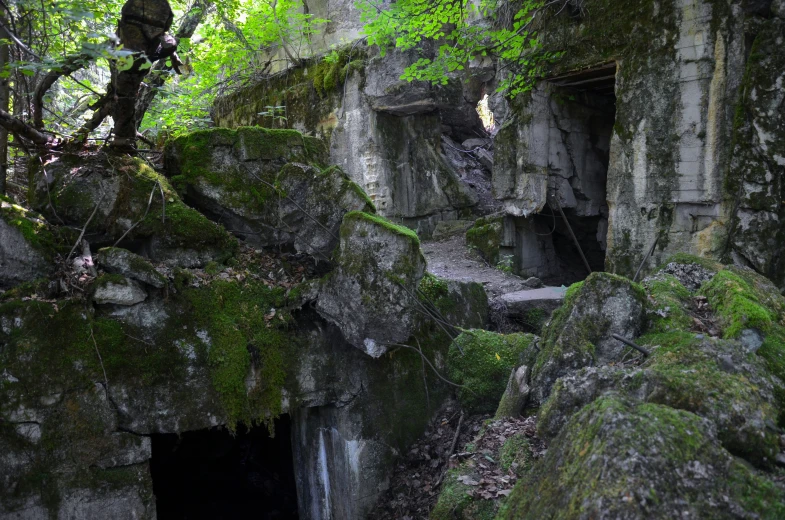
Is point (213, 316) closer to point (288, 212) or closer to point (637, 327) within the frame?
point (288, 212)

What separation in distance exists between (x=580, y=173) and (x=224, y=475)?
7.04 metres

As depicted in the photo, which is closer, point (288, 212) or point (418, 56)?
point (288, 212)

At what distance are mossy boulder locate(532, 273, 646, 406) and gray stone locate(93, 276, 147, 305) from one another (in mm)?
3264

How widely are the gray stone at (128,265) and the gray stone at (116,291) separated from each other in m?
0.08

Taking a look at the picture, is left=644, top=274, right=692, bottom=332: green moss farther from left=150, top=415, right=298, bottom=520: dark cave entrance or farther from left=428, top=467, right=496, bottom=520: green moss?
left=150, top=415, right=298, bottom=520: dark cave entrance

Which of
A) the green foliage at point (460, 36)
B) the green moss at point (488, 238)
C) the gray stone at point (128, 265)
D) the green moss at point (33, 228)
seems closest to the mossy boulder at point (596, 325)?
the gray stone at point (128, 265)

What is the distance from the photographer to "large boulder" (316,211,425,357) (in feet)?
17.6

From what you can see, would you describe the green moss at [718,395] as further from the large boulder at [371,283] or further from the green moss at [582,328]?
the large boulder at [371,283]

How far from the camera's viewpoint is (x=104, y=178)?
17.6 ft

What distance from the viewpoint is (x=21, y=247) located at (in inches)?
188

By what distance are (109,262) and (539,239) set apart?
7101mm

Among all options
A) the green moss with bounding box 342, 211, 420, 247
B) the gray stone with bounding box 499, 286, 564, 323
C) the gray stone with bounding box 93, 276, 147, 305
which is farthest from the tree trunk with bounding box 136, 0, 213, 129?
the gray stone with bounding box 499, 286, 564, 323

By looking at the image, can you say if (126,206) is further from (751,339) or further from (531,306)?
(751,339)

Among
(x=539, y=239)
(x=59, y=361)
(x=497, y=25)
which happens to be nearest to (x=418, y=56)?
(x=497, y=25)
